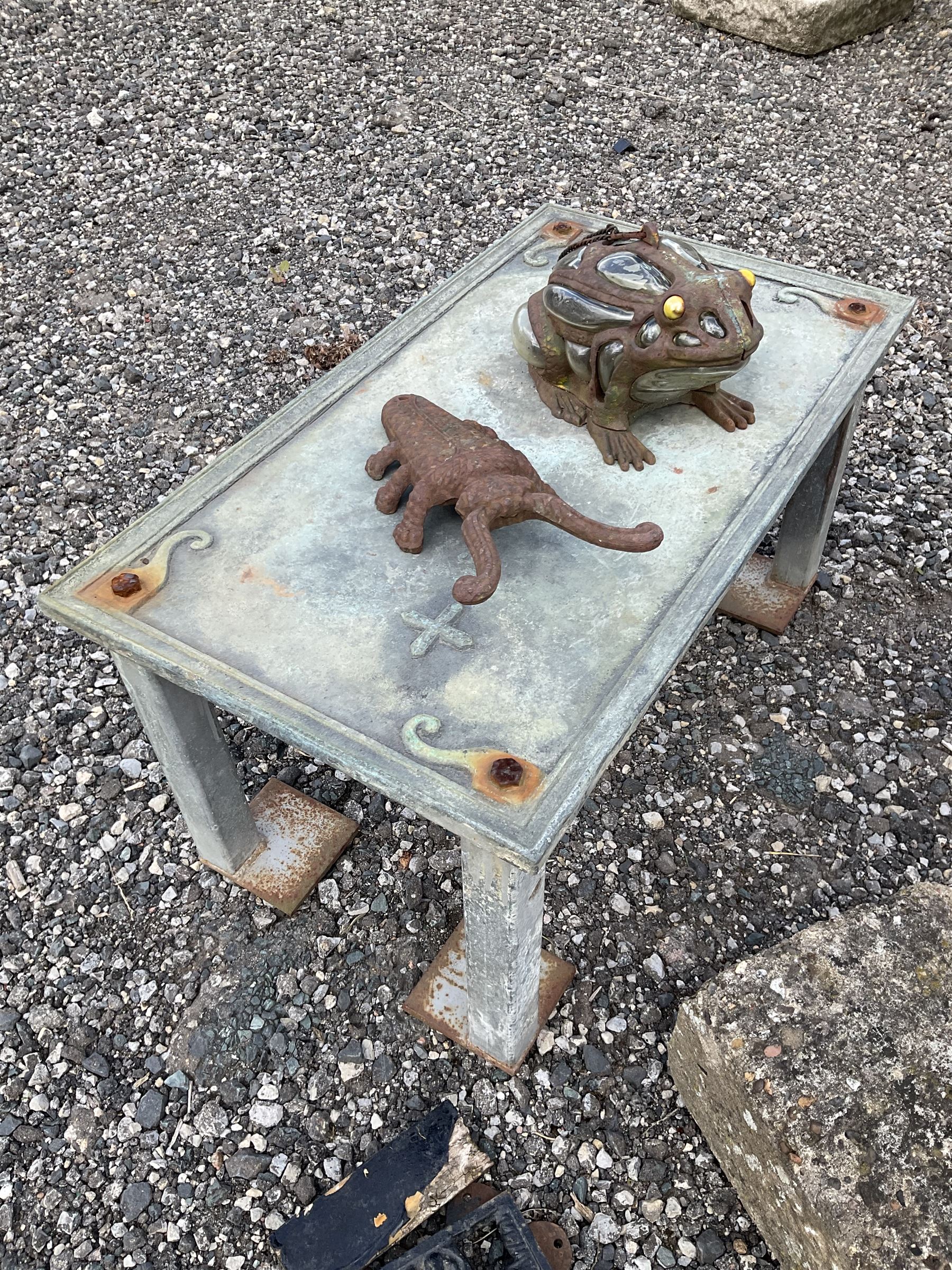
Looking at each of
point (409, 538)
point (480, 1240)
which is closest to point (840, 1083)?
point (480, 1240)

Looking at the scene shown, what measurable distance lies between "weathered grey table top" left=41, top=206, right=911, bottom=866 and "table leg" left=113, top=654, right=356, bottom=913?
0.29 meters

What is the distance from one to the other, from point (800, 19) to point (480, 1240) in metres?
6.48

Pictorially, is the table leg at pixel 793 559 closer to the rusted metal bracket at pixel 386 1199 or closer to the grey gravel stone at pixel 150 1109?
the rusted metal bracket at pixel 386 1199

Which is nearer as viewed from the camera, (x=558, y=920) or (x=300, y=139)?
(x=558, y=920)

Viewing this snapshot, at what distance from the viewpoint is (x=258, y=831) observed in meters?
2.70

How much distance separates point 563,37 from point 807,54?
1490 millimetres

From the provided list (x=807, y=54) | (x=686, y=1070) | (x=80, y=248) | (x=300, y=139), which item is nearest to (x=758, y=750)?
(x=686, y=1070)

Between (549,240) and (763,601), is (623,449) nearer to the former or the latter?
(549,240)

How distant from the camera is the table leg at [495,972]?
179cm

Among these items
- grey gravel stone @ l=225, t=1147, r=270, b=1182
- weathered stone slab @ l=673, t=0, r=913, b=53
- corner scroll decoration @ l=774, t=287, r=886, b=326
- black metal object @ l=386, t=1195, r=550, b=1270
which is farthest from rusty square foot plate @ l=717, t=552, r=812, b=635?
weathered stone slab @ l=673, t=0, r=913, b=53


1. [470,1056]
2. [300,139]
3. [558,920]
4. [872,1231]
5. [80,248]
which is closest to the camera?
[872,1231]

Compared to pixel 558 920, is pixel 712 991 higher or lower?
higher

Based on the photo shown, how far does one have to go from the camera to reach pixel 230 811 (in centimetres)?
248

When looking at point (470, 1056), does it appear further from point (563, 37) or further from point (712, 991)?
point (563, 37)
